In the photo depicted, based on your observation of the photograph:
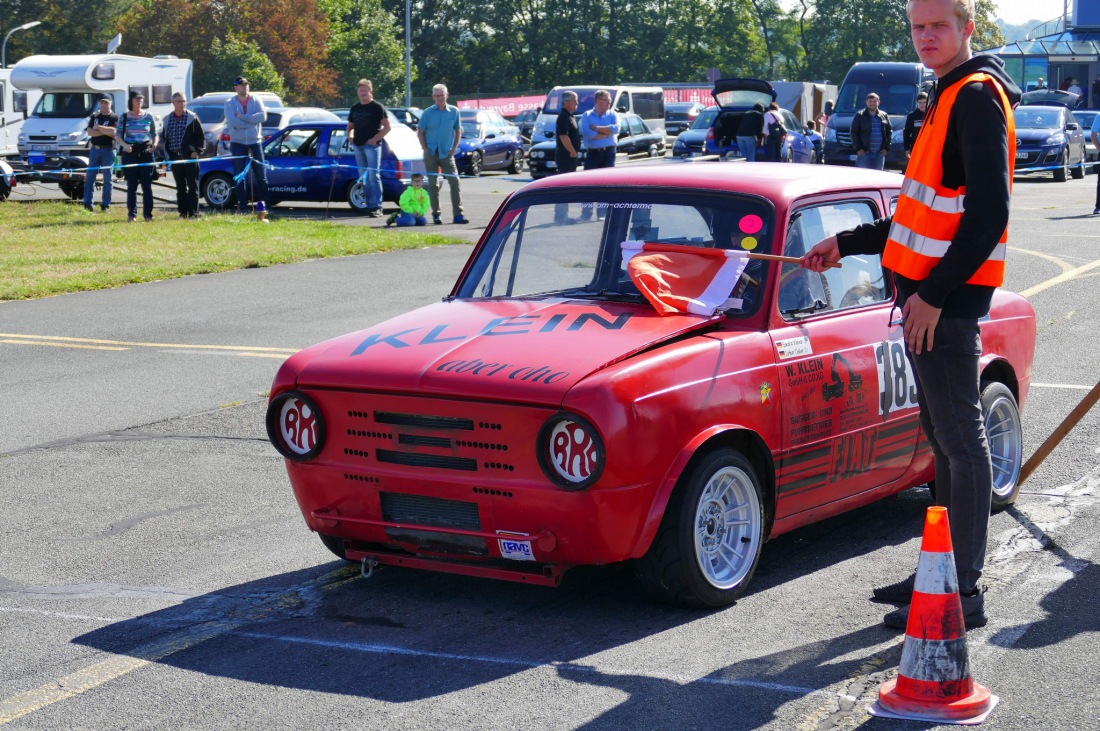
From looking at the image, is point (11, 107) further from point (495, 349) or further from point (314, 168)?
point (495, 349)

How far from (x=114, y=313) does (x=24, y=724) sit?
953 cm

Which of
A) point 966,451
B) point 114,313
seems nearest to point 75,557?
point 966,451

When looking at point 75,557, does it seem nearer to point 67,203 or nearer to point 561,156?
point 561,156

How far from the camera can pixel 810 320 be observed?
555 cm

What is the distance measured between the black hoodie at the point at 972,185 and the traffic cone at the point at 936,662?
0.78 metres

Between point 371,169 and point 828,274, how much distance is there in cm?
1718

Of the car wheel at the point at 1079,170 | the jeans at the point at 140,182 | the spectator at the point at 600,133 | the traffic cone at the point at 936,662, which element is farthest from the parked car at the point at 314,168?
the traffic cone at the point at 936,662

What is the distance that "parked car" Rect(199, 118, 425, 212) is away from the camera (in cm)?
2366

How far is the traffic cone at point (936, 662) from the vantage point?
4.04 metres

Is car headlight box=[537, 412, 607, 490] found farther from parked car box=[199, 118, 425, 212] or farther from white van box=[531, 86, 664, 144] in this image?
white van box=[531, 86, 664, 144]

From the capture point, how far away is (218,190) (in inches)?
957

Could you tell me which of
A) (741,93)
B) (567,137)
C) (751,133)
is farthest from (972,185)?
(741,93)

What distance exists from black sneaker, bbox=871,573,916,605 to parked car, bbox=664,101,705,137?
50159 millimetres

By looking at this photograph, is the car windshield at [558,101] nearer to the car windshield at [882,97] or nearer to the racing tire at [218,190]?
the car windshield at [882,97]
